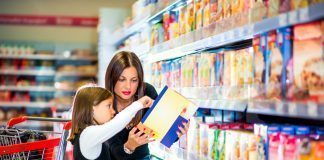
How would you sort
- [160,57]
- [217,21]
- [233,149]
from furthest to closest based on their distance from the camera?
[160,57] < [217,21] < [233,149]

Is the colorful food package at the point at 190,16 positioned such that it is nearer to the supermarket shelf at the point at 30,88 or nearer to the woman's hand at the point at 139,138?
the woman's hand at the point at 139,138

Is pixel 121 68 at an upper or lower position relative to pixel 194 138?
upper

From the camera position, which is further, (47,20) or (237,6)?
(47,20)

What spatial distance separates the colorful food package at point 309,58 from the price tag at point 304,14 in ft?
0.27

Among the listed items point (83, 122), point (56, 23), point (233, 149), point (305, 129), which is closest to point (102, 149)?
point (83, 122)

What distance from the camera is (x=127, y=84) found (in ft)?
12.0

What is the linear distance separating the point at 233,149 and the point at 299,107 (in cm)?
87

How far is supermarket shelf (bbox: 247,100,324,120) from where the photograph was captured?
2.04 m

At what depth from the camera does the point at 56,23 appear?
12125 mm

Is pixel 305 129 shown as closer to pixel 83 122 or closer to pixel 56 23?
pixel 83 122

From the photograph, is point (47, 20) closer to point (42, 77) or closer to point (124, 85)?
point (42, 77)

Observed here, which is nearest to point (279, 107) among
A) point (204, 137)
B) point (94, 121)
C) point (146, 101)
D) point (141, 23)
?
point (146, 101)

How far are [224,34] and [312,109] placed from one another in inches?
41.5

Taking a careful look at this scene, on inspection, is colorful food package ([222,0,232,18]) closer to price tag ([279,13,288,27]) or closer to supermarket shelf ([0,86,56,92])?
price tag ([279,13,288,27])
